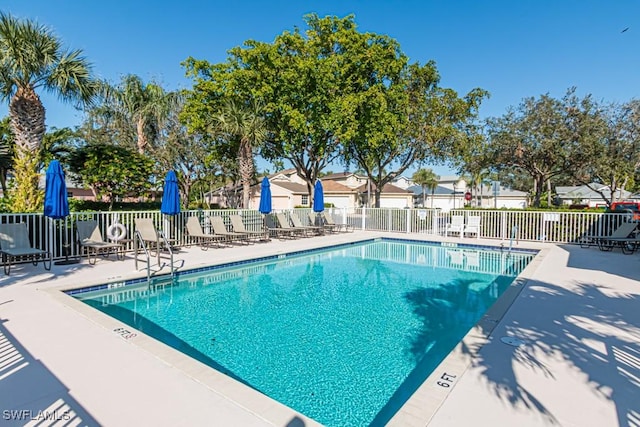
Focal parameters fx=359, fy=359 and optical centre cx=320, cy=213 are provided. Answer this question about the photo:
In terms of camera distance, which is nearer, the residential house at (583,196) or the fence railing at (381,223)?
the fence railing at (381,223)

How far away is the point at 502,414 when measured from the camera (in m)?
2.76

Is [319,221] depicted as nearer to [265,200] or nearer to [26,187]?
[265,200]

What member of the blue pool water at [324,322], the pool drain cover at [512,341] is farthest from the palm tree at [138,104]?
the pool drain cover at [512,341]

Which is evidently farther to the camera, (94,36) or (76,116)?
(76,116)

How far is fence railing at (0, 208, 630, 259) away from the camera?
948 cm

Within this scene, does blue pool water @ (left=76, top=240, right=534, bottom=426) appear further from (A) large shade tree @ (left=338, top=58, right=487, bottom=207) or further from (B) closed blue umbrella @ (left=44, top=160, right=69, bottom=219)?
(A) large shade tree @ (left=338, top=58, right=487, bottom=207)

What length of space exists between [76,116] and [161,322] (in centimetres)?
2891

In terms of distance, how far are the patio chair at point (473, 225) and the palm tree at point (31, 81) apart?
15.4m

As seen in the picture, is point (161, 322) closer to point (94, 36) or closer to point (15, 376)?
point (15, 376)

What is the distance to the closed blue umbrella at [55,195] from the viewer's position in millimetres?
8141

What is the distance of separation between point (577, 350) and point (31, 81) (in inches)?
549

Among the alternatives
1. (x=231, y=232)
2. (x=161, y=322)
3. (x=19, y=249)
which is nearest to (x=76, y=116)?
(x=231, y=232)

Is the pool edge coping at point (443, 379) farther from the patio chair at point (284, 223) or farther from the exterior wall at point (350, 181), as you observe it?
the exterior wall at point (350, 181)

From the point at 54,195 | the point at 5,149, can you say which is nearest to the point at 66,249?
the point at 54,195
